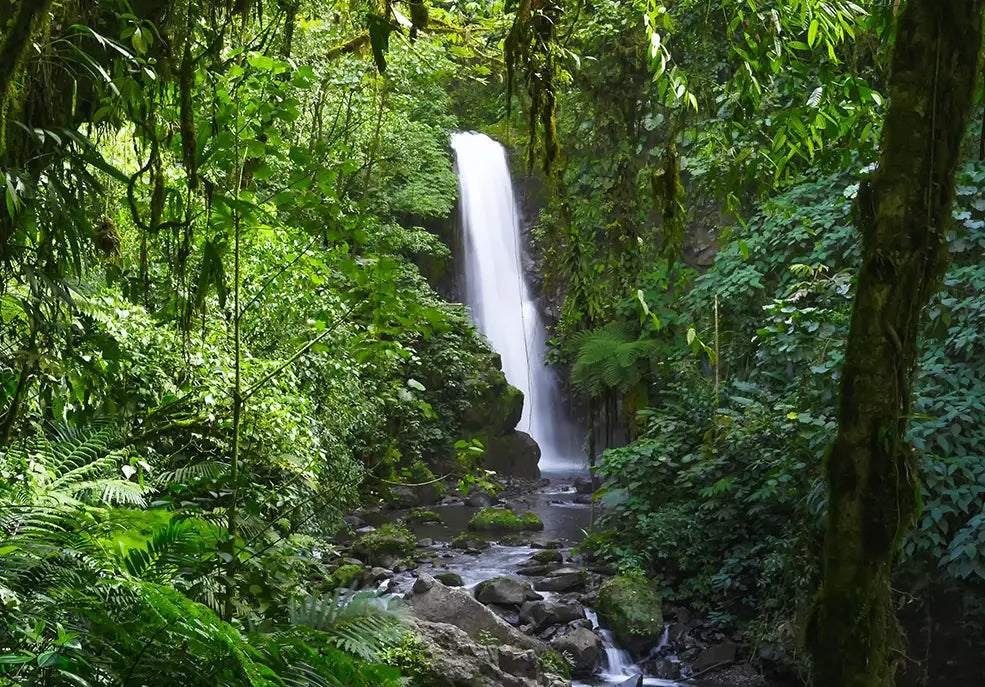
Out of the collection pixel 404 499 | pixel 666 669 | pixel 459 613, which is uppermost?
pixel 459 613

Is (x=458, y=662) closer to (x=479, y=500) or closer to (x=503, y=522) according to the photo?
(x=503, y=522)

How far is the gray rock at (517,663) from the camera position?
5.56 metres

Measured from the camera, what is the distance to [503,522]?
11.0 meters

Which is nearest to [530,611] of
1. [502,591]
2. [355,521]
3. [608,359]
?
[502,591]

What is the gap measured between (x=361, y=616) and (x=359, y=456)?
748 centimetres

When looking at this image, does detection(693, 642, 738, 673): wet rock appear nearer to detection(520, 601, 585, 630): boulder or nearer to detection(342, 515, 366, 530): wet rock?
detection(520, 601, 585, 630): boulder

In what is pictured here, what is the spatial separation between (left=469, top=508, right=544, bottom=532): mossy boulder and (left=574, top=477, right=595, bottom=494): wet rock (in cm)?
211

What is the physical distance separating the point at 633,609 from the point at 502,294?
10.7 metres

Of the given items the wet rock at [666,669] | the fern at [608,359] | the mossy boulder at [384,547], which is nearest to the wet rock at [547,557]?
the mossy boulder at [384,547]

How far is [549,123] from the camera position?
2.91 m

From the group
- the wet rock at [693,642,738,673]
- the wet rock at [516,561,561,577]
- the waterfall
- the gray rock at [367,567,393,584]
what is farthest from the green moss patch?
the waterfall

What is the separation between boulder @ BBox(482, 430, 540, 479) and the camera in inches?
585

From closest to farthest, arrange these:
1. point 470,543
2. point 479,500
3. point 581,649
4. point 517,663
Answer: point 517,663 < point 581,649 < point 470,543 < point 479,500

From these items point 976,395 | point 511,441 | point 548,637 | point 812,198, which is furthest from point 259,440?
point 511,441
